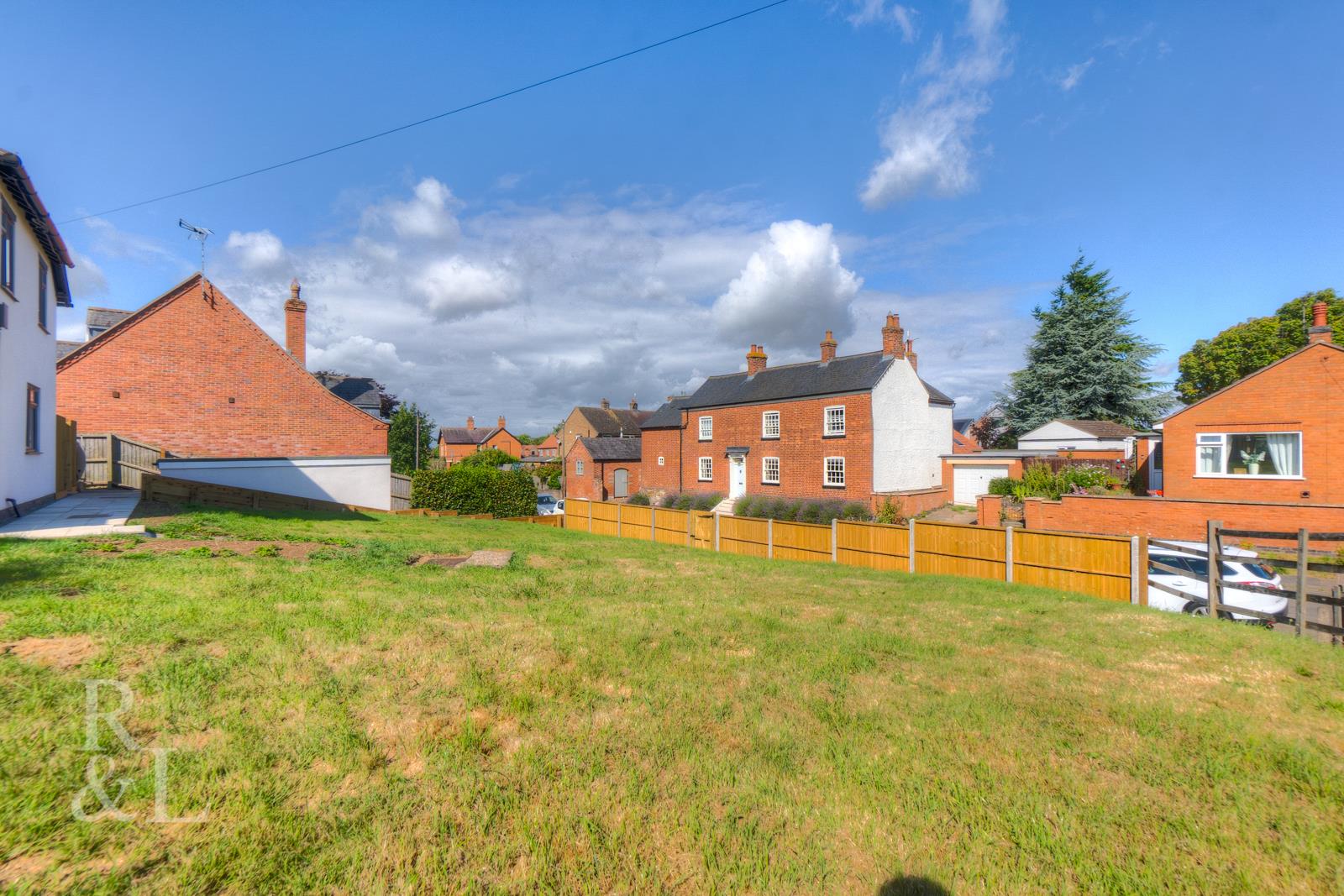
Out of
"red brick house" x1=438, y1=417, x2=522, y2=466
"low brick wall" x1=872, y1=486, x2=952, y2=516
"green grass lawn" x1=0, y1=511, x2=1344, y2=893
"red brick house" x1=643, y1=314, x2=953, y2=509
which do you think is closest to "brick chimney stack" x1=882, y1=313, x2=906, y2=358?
"red brick house" x1=643, y1=314, x2=953, y2=509

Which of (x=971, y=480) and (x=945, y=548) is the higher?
(x=971, y=480)

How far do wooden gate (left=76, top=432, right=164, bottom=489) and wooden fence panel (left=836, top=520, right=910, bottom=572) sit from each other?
20624 millimetres

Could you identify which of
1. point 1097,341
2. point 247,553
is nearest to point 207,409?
point 247,553

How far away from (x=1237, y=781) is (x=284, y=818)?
241 inches

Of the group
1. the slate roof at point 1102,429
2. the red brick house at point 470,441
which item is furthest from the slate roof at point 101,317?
the red brick house at point 470,441

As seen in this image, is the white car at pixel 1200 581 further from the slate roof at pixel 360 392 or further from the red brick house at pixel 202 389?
the slate roof at pixel 360 392

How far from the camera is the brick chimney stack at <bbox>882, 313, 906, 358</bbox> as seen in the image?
30328 millimetres

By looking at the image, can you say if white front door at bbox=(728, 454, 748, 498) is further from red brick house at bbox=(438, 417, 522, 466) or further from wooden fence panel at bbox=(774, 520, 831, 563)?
red brick house at bbox=(438, 417, 522, 466)

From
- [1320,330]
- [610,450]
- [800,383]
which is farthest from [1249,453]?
[610,450]

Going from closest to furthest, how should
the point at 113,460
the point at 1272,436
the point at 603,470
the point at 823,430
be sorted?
1. the point at 113,460
2. the point at 1272,436
3. the point at 823,430
4. the point at 603,470

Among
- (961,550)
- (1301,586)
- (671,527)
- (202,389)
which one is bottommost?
(671,527)

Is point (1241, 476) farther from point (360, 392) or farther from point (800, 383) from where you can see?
point (360, 392)

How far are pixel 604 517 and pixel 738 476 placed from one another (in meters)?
12.5

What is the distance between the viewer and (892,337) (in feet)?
99.7
